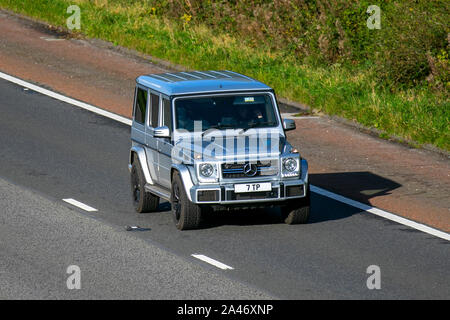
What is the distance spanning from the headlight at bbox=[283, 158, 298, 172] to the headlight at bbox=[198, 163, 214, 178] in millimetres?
971

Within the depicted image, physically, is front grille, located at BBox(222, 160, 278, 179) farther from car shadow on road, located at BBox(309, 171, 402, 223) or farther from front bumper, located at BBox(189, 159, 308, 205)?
car shadow on road, located at BBox(309, 171, 402, 223)

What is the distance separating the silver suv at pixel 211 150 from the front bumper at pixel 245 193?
13 millimetres

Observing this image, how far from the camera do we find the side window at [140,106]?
16219 millimetres

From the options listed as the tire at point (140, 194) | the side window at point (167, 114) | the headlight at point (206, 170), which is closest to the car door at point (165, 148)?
the side window at point (167, 114)

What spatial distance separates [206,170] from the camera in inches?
567

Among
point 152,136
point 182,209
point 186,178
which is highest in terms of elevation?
point 152,136

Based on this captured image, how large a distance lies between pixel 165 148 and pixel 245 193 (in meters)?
1.50

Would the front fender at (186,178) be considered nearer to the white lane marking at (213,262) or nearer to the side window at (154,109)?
the white lane marking at (213,262)

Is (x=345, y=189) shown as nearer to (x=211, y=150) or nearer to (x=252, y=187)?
(x=252, y=187)

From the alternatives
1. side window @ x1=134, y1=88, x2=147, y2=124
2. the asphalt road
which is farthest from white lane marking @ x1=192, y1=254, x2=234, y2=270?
side window @ x1=134, y1=88, x2=147, y2=124

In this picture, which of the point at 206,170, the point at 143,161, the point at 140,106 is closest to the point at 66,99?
the point at 140,106

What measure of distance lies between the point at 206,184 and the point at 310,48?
1268cm

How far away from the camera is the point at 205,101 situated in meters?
15.3
